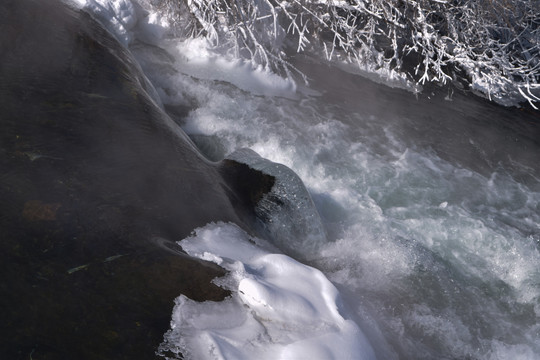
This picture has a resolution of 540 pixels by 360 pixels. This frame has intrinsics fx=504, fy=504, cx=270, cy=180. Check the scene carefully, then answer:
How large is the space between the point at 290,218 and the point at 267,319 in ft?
4.73

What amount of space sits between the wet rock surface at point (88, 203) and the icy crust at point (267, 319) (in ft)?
0.27

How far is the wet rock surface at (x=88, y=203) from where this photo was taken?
2.18m

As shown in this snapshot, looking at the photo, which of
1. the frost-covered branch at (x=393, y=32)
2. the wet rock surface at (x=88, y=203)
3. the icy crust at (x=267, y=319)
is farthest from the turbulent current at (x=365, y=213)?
the frost-covered branch at (x=393, y=32)

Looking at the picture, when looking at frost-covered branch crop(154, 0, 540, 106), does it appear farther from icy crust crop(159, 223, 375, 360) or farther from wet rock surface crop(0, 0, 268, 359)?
icy crust crop(159, 223, 375, 360)

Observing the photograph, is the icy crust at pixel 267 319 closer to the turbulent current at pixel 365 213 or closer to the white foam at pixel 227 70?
the turbulent current at pixel 365 213

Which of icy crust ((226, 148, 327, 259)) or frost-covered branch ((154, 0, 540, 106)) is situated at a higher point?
frost-covered branch ((154, 0, 540, 106))

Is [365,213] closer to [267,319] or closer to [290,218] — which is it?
[290,218]

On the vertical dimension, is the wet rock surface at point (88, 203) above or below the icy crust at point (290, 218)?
above

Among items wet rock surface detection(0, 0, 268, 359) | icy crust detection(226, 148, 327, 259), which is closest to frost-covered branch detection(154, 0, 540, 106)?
wet rock surface detection(0, 0, 268, 359)

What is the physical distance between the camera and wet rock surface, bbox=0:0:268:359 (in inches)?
86.0

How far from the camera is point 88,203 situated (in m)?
2.75

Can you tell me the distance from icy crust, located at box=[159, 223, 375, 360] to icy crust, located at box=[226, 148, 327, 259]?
931 mm

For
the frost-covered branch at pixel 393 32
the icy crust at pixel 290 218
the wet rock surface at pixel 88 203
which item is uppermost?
the frost-covered branch at pixel 393 32

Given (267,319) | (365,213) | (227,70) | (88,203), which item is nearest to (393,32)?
(227,70)
